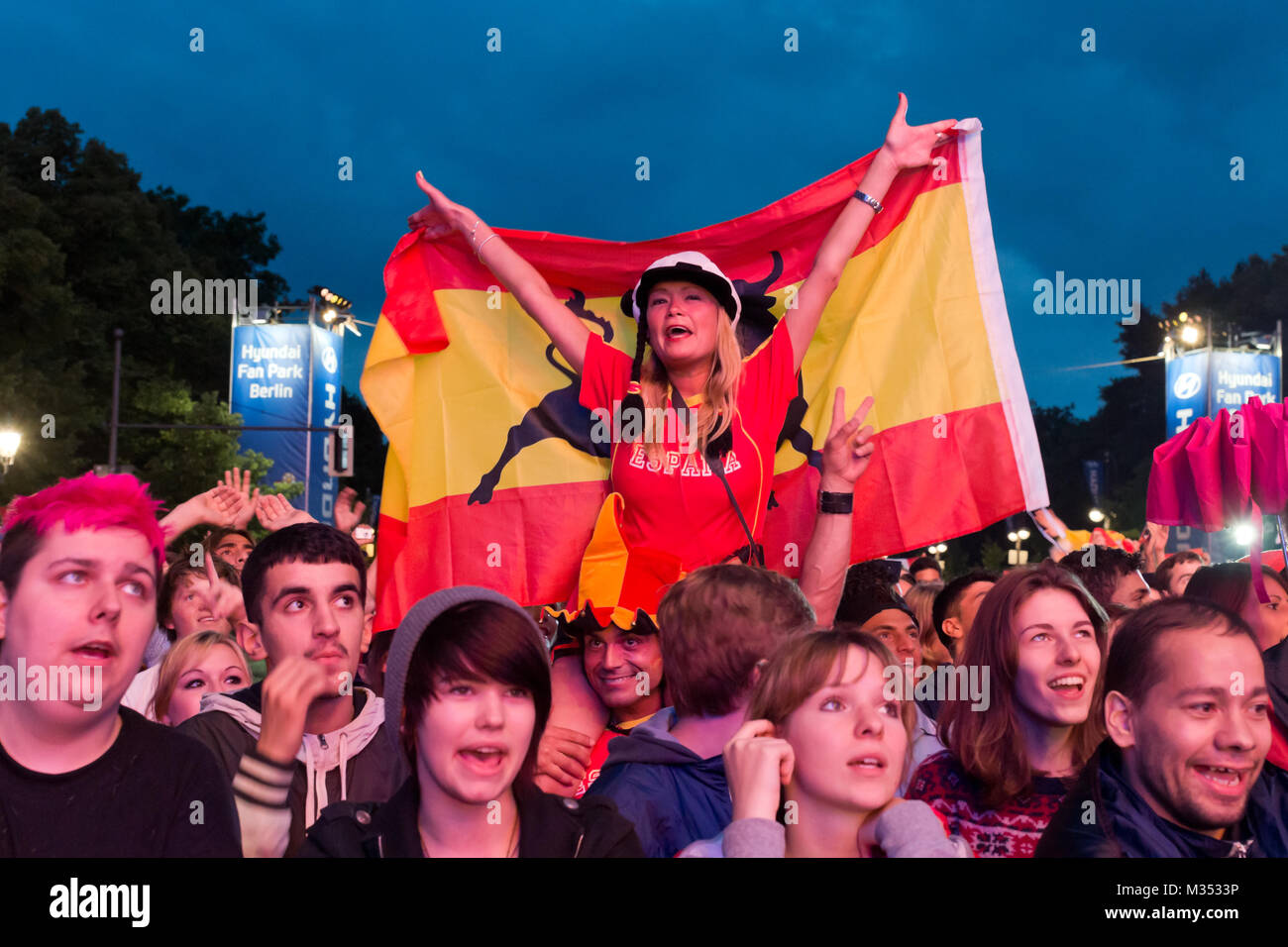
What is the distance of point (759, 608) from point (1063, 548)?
363cm

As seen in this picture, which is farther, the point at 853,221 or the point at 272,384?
the point at 272,384

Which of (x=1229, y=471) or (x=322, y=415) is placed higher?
(x=322, y=415)

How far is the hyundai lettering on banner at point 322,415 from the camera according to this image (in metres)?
39.2

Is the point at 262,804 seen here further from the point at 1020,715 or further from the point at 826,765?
the point at 1020,715

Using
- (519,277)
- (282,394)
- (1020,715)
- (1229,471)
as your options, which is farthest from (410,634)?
(282,394)

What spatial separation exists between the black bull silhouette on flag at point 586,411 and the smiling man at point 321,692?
6.31 ft

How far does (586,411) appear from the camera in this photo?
5.59 meters

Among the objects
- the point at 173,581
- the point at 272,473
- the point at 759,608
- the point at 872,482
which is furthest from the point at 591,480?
the point at 272,473

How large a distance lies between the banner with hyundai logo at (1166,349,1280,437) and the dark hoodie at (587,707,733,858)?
1452 inches

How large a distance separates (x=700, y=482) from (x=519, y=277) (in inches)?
50.8

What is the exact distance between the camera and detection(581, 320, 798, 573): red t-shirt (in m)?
4.46

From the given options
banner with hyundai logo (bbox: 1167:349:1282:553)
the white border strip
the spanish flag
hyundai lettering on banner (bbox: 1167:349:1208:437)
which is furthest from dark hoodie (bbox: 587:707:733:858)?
hyundai lettering on banner (bbox: 1167:349:1208:437)

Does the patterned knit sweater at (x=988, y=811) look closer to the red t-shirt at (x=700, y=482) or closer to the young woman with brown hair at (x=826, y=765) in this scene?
the young woman with brown hair at (x=826, y=765)
